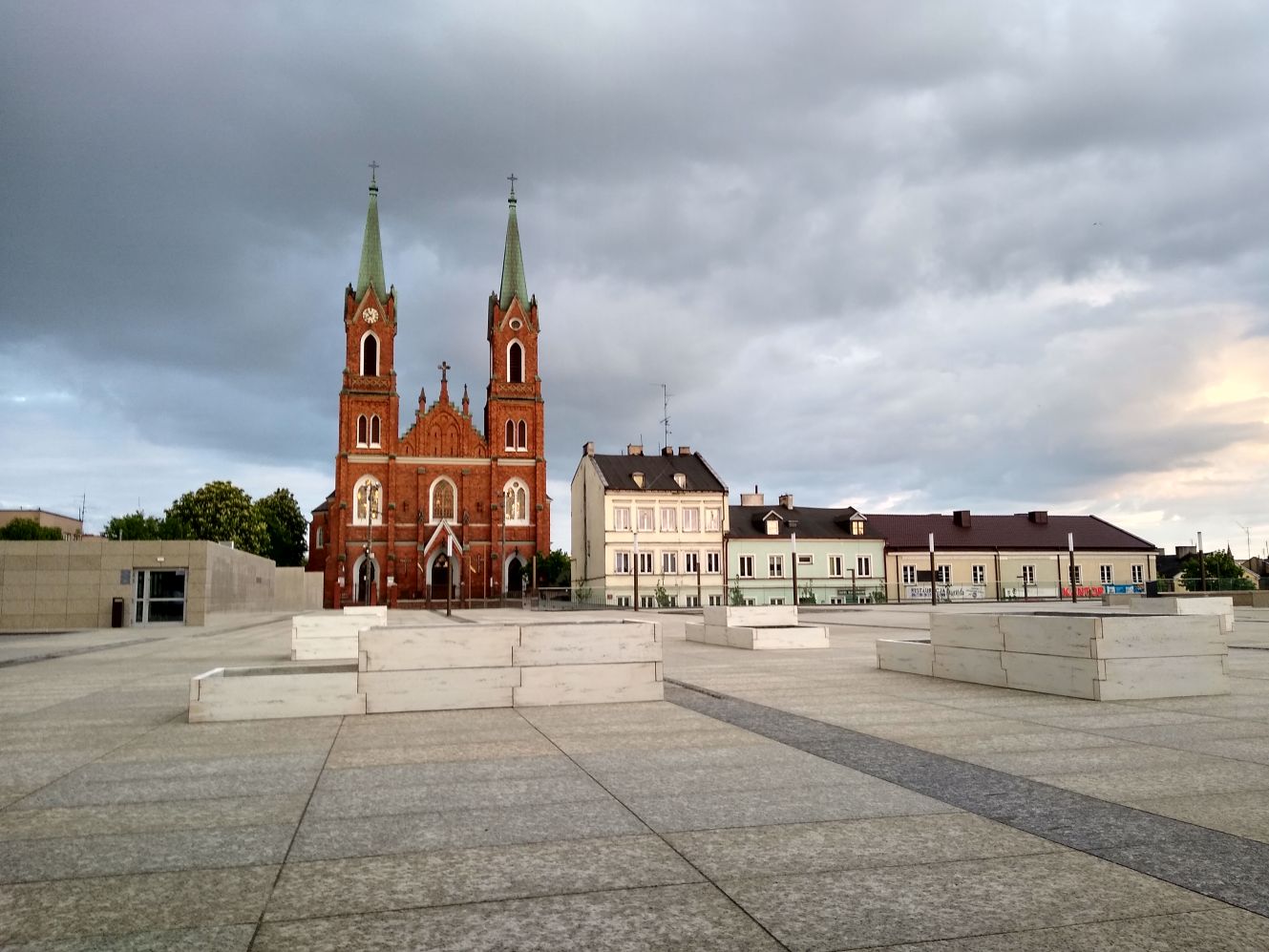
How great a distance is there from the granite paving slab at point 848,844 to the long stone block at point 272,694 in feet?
20.8

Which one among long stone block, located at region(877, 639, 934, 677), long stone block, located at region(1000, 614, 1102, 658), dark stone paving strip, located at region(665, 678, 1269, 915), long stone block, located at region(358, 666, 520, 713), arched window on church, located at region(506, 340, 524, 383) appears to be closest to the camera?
dark stone paving strip, located at region(665, 678, 1269, 915)

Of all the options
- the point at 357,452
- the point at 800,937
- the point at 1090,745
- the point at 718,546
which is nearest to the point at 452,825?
the point at 800,937

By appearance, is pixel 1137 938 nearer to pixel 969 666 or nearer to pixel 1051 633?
pixel 1051 633

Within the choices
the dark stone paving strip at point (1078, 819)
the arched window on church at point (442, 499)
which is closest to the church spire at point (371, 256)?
the arched window on church at point (442, 499)

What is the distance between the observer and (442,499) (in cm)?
7944

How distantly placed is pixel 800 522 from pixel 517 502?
78.4ft

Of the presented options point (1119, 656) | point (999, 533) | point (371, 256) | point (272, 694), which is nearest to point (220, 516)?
point (371, 256)

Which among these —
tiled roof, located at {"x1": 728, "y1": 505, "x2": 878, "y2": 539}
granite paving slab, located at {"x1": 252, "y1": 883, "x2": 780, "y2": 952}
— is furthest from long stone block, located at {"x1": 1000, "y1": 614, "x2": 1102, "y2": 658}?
tiled roof, located at {"x1": 728, "y1": 505, "x2": 878, "y2": 539}

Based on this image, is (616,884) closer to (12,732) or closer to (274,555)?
(12,732)

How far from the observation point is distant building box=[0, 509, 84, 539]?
10875 cm

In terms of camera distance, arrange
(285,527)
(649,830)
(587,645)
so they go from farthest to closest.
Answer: (285,527), (587,645), (649,830)

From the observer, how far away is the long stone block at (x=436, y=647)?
10.4 metres

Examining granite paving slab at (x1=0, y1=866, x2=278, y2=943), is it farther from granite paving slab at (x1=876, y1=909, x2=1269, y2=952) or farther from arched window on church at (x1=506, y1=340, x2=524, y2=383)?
arched window on church at (x1=506, y1=340, x2=524, y2=383)

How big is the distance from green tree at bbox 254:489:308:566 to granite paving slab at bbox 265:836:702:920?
3870 inches
